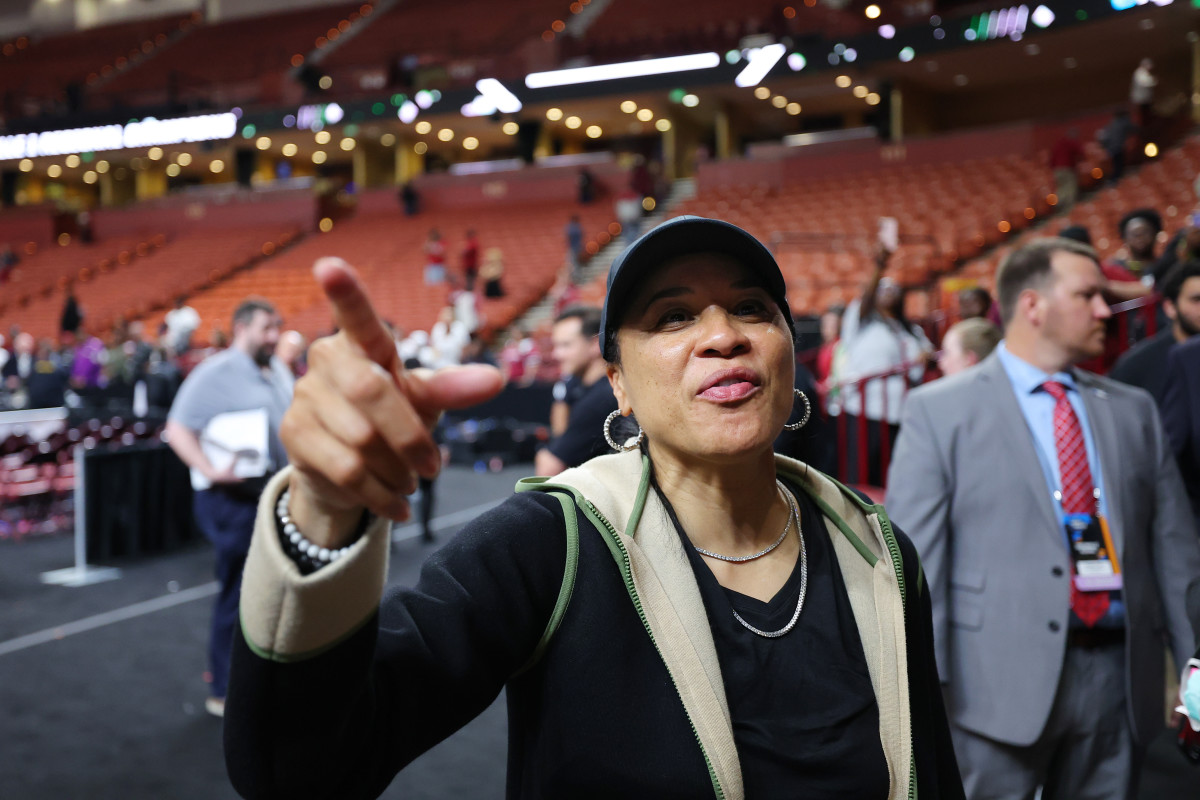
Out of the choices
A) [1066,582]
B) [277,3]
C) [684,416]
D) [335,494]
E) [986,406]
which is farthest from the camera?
[277,3]

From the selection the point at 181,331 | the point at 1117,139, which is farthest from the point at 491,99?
the point at 1117,139

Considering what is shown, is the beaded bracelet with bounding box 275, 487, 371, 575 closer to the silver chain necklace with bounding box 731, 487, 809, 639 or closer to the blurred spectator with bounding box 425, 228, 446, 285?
the silver chain necklace with bounding box 731, 487, 809, 639

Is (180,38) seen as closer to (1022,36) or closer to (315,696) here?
(1022,36)

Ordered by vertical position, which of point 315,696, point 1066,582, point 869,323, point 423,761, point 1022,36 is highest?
point 1022,36

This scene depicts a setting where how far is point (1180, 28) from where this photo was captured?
1623 cm

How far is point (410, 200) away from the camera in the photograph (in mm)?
24141

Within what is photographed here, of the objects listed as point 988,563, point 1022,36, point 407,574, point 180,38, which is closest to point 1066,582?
point 988,563

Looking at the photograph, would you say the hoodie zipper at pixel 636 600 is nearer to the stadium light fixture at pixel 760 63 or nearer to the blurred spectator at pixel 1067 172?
the blurred spectator at pixel 1067 172

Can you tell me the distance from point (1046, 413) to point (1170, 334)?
4.40 feet

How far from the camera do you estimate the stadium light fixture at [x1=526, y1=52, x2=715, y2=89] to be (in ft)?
61.7

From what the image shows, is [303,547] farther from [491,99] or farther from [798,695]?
[491,99]

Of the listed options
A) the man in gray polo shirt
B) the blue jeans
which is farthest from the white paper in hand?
the blue jeans

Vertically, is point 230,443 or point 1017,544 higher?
point 230,443

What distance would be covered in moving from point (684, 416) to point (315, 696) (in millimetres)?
584
